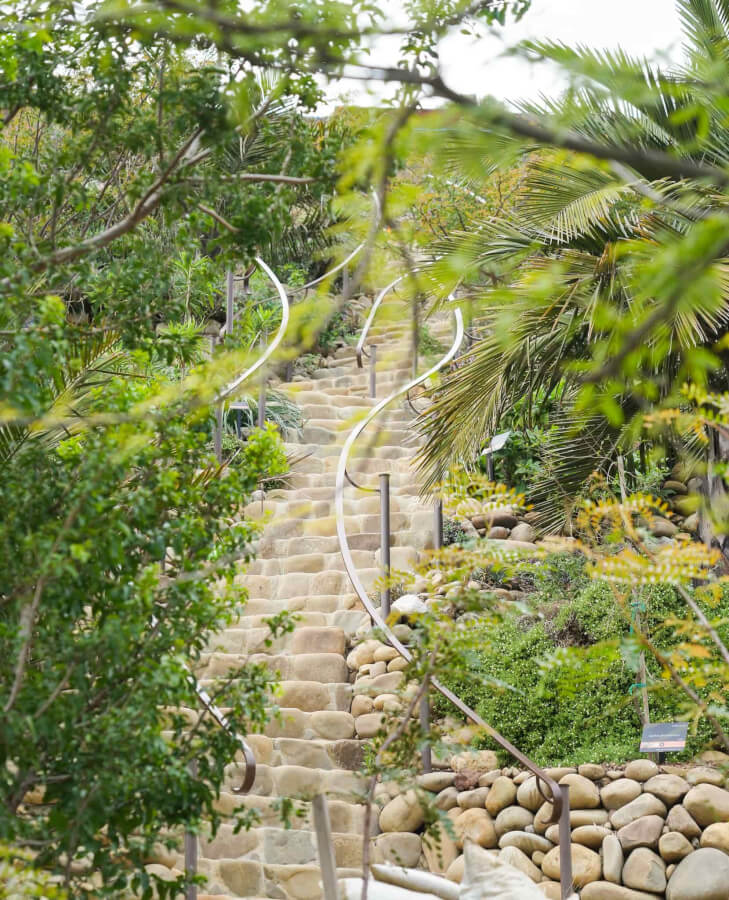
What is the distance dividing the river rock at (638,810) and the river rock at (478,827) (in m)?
0.54

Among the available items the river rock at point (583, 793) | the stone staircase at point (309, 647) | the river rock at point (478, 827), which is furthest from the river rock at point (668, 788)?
the stone staircase at point (309, 647)

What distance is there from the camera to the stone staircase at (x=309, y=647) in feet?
13.9

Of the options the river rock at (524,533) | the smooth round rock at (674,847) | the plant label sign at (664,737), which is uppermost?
the river rock at (524,533)

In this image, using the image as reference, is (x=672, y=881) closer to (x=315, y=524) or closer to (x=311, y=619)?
(x=311, y=619)

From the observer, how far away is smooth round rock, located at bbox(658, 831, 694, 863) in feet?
12.8

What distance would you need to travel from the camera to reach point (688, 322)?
15.4ft

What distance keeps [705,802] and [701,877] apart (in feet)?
0.96

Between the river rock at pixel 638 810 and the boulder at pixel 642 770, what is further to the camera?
the boulder at pixel 642 770

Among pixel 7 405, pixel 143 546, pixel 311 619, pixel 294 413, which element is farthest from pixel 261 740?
pixel 294 413

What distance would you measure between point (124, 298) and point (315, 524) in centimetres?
386

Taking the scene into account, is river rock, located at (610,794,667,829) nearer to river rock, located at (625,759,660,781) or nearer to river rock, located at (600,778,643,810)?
river rock, located at (600,778,643,810)

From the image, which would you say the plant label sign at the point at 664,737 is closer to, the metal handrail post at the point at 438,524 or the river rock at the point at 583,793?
the river rock at the point at 583,793

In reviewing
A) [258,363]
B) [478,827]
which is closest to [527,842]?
[478,827]

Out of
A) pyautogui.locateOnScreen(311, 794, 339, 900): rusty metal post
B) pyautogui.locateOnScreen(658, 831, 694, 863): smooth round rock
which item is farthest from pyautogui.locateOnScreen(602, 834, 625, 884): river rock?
pyautogui.locateOnScreen(311, 794, 339, 900): rusty metal post
